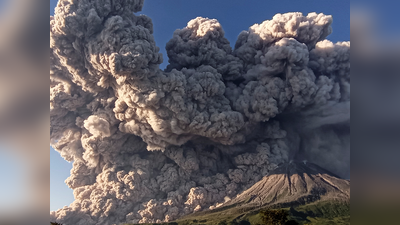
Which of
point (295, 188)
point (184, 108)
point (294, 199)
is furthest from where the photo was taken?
point (295, 188)

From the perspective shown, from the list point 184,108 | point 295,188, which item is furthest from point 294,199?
point 184,108

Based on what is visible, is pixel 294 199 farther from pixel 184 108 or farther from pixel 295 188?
pixel 184 108

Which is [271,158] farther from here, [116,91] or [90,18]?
[90,18]

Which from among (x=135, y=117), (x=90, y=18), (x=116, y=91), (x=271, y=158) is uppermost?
(x=90, y=18)

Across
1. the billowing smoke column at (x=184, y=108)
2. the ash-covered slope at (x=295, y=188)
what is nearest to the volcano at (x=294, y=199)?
the ash-covered slope at (x=295, y=188)

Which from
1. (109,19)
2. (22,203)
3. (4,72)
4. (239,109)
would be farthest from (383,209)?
A: (109,19)

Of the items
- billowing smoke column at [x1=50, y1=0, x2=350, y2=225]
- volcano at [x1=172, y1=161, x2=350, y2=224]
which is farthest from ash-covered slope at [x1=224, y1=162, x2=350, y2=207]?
billowing smoke column at [x1=50, y1=0, x2=350, y2=225]

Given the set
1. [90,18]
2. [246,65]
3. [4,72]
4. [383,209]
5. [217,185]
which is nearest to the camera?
[383,209]
